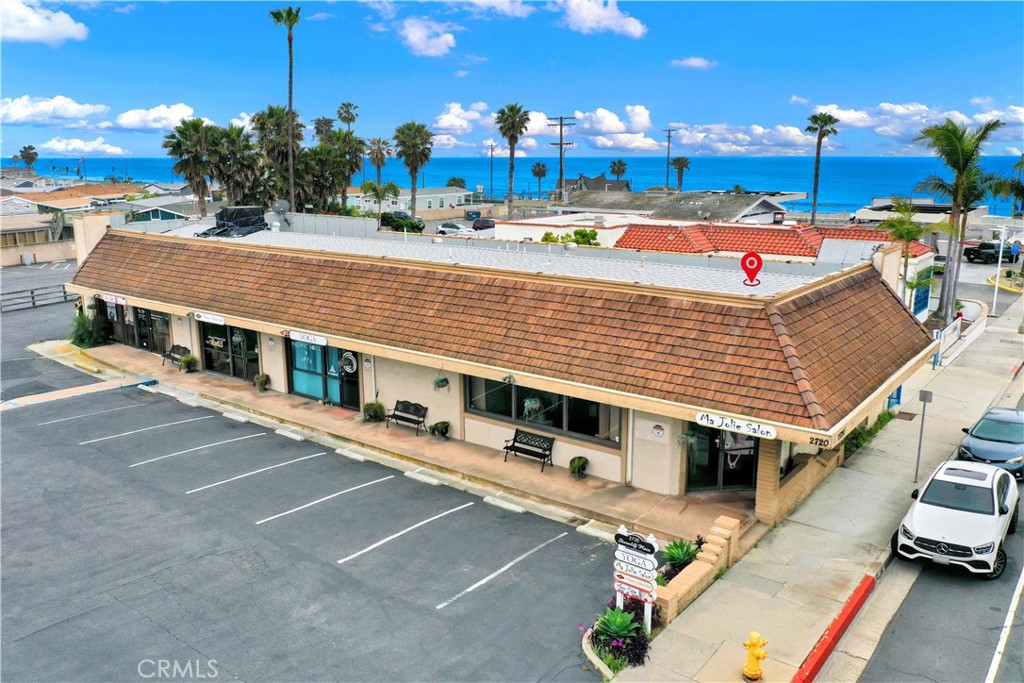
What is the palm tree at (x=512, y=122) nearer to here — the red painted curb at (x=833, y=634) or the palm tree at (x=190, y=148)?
the palm tree at (x=190, y=148)

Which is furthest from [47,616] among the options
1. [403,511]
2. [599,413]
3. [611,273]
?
[611,273]

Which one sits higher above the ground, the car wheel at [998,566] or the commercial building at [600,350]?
the commercial building at [600,350]

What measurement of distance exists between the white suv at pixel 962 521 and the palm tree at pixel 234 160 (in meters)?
53.3

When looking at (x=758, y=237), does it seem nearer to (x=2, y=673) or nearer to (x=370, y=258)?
(x=370, y=258)

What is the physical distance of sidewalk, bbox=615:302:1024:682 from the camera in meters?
11.0

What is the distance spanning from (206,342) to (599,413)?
1580cm

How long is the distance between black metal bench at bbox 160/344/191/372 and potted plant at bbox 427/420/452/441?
1194cm

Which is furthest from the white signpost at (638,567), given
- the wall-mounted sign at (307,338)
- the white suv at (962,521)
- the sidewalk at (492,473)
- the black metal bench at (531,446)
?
the wall-mounted sign at (307,338)

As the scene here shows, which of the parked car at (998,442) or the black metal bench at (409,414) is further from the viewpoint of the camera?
the black metal bench at (409,414)

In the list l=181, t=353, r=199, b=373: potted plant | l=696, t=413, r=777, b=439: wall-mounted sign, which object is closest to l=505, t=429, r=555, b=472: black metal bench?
l=696, t=413, r=777, b=439: wall-mounted sign

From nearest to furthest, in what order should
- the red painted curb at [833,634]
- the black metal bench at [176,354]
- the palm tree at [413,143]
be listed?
the red painted curb at [833,634]
the black metal bench at [176,354]
the palm tree at [413,143]

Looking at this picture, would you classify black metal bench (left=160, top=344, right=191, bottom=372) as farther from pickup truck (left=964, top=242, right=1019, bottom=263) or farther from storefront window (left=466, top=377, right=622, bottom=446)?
pickup truck (left=964, top=242, right=1019, bottom=263)

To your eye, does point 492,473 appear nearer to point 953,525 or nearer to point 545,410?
point 545,410

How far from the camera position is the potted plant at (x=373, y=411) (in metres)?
21.1
